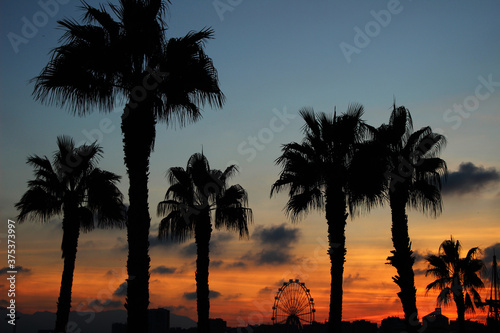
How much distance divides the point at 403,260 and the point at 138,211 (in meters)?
12.0

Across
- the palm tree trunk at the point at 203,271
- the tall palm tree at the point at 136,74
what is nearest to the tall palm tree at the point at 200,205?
the palm tree trunk at the point at 203,271

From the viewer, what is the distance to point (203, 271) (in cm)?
2583

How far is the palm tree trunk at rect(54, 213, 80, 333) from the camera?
→ 23797mm

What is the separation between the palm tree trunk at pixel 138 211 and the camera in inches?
543

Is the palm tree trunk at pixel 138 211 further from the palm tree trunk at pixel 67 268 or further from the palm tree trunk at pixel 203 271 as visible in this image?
the palm tree trunk at pixel 203 271

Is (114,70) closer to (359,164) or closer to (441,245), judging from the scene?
(359,164)

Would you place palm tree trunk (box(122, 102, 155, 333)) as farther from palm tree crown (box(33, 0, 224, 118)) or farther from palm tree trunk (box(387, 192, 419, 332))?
palm tree trunk (box(387, 192, 419, 332))

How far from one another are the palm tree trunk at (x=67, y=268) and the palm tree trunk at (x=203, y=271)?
5756 mm

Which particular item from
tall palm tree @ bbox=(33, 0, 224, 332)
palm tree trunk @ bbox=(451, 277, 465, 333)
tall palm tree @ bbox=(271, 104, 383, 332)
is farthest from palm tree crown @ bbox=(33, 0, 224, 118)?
palm tree trunk @ bbox=(451, 277, 465, 333)

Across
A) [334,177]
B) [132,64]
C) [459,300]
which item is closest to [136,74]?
[132,64]

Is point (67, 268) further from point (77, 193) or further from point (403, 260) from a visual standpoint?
point (403, 260)

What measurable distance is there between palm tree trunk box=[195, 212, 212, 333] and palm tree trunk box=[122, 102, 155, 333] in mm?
11736

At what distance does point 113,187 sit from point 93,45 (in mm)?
11135

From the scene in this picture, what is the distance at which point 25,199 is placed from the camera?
25188 millimetres
